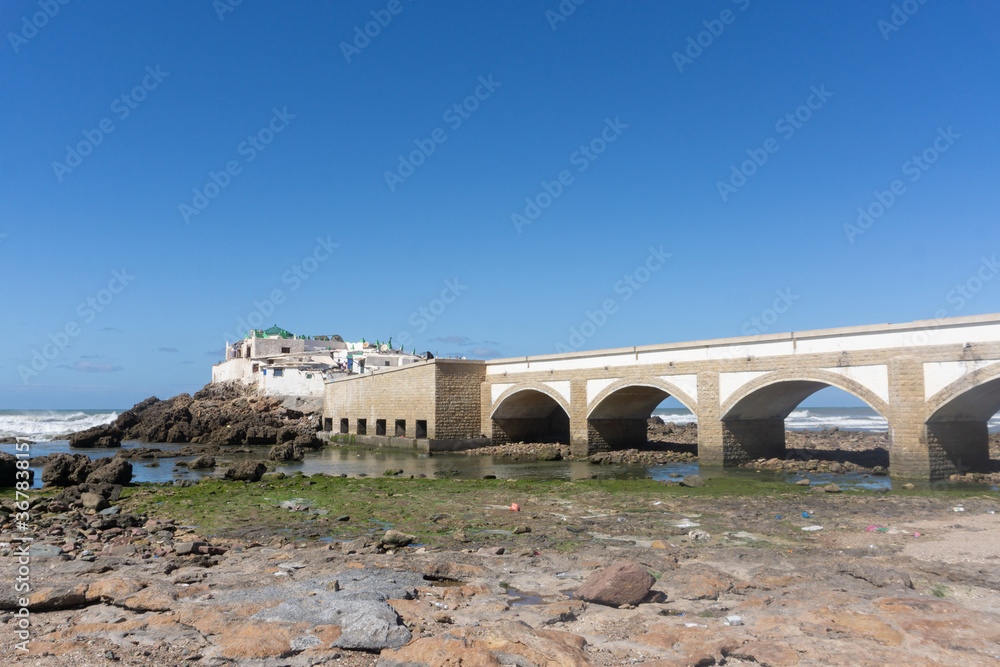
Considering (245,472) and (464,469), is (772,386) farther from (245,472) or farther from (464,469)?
(245,472)

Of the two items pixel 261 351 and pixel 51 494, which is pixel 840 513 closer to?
pixel 51 494

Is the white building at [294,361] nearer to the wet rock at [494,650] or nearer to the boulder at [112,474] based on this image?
the boulder at [112,474]

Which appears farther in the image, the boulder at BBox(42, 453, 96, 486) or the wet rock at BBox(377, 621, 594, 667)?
the boulder at BBox(42, 453, 96, 486)

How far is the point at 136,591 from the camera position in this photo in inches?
241

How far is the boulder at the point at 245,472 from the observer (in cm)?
1852

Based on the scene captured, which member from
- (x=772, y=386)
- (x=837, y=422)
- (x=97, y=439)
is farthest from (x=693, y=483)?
(x=837, y=422)

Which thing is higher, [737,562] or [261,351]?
[261,351]

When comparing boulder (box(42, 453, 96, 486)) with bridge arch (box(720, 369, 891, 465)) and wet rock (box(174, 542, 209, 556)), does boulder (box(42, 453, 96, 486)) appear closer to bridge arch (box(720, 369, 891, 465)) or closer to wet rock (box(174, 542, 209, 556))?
wet rock (box(174, 542, 209, 556))

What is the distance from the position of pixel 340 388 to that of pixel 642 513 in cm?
3129

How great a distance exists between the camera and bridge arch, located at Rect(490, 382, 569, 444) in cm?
2991

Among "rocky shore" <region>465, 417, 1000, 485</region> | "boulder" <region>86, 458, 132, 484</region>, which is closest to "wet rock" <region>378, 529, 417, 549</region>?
"boulder" <region>86, 458, 132, 484</region>

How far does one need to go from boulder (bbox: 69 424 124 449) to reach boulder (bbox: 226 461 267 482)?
952 inches

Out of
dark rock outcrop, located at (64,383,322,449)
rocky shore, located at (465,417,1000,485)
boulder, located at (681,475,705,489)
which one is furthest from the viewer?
dark rock outcrop, located at (64,383,322,449)

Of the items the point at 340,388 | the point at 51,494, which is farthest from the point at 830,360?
the point at 340,388
